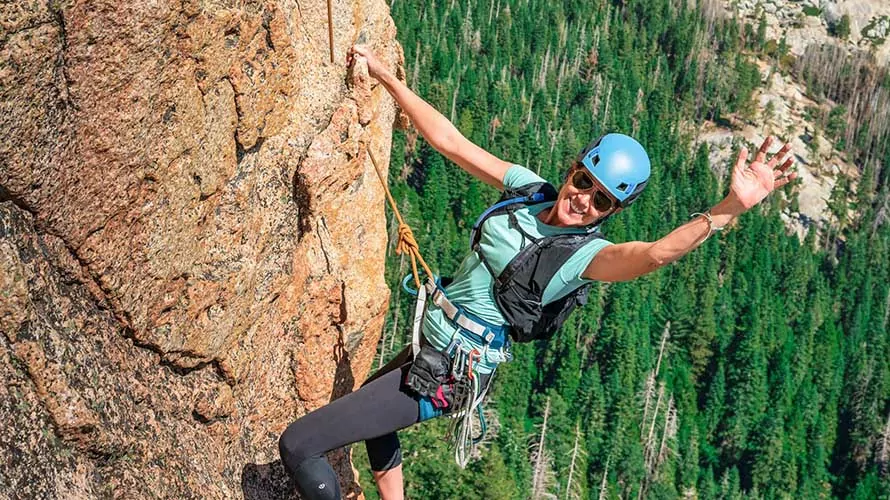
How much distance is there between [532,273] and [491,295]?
0.29 meters

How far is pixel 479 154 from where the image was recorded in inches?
226

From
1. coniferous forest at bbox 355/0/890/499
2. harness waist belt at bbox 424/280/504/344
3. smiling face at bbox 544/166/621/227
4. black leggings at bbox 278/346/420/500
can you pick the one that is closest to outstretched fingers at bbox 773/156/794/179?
smiling face at bbox 544/166/621/227

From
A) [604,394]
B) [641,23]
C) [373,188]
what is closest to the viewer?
[373,188]

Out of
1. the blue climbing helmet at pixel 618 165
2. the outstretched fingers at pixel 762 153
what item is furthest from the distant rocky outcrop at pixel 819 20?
the outstretched fingers at pixel 762 153

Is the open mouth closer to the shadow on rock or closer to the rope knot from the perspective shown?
the rope knot

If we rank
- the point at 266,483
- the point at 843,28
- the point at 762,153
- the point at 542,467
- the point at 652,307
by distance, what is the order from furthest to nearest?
the point at 843,28 < the point at 652,307 < the point at 542,467 < the point at 266,483 < the point at 762,153

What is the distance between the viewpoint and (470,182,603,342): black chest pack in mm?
4934

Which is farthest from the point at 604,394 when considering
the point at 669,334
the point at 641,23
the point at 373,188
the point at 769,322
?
the point at 641,23

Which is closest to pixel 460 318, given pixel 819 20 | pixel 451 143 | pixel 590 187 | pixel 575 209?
pixel 575 209

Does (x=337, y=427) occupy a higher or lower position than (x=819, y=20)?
lower

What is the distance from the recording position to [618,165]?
489 centimetres

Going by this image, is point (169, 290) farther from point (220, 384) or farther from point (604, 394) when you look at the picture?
point (604, 394)

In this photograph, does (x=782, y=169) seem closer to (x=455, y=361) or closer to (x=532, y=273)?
(x=532, y=273)

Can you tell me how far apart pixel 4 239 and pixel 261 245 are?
1.84 metres
